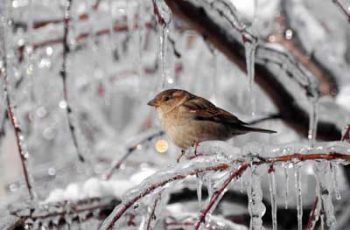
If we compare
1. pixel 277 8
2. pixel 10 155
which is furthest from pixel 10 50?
pixel 10 155

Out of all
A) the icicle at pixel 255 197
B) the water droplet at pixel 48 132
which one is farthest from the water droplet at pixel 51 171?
the icicle at pixel 255 197

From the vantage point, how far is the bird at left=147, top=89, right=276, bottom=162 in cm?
164

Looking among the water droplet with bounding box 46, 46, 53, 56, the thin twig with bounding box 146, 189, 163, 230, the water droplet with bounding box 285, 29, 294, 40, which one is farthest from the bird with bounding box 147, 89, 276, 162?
the water droplet with bounding box 285, 29, 294, 40

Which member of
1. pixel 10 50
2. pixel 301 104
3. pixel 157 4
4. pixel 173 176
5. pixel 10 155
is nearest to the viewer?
pixel 173 176

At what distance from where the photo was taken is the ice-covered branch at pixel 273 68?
173 centimetres

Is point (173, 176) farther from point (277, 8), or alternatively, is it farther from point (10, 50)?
point (277, 8)

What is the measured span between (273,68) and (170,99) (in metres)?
0.40

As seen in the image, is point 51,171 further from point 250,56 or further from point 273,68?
point 250,56

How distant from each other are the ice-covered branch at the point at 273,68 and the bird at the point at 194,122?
0.22m

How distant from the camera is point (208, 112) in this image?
1.70 meters

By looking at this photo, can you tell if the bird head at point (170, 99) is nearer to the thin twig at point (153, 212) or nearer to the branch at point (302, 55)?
the thin twig at point (153, 212)

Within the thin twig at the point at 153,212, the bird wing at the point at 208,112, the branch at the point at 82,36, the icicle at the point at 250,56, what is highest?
A: the branch at the point at 82,36

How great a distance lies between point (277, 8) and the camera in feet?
10.0

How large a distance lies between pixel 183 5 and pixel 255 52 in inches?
12.1
